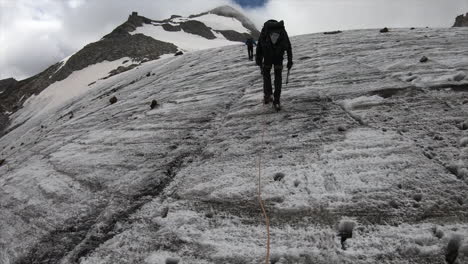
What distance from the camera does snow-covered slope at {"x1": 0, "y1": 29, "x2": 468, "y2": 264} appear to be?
3.70 metres

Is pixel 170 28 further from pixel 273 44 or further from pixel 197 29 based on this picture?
pixel 273 44

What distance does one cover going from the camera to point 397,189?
410 cm

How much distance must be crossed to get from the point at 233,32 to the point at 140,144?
78.2 metres

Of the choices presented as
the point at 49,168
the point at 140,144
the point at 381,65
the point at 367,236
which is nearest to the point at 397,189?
the point at 367,236

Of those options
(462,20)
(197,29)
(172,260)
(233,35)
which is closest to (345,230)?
(172,260)

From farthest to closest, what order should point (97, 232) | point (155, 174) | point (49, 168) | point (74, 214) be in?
point (49, 168)
point (155, 174)
point (74, 214)
point (97, 232)

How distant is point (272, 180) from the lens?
489cm

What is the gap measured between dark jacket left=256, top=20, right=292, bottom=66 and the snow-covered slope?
1188 mm

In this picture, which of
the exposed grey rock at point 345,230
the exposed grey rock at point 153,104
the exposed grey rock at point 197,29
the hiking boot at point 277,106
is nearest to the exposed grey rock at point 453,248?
the exposed grey rock at point 345,230

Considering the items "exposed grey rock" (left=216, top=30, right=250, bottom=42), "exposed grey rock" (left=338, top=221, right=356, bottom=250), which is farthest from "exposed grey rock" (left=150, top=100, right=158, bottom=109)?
"exposed grey rock" (left=216, top=30, right=250, bottom=42)

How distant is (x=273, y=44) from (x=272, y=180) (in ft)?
12.7

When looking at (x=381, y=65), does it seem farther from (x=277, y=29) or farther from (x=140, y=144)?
(x=140, y=144)

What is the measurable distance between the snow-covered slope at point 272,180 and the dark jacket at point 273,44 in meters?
1.19

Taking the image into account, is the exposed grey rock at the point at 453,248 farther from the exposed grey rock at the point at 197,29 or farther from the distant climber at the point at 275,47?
the exposed grey rock at the point at 197,29
